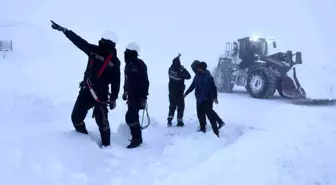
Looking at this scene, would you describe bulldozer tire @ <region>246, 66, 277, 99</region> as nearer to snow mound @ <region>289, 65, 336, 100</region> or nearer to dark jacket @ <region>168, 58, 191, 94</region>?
snow mound @ <region>289, 65, 336, 100</region>

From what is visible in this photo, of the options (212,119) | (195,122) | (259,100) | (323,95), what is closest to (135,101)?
(212,119)

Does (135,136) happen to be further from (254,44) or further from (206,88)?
(254,44)

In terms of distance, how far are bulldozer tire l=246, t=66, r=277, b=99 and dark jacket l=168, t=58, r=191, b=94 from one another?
5461 millimetres

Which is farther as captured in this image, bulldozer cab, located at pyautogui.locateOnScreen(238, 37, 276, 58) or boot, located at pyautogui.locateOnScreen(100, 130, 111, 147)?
bulldozer cab, located at pyautogui.locateOnScreen(238, 37, 276, 58)

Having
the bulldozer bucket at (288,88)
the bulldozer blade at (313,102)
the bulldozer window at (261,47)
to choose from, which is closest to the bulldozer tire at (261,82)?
the bulldozer bucket at (288,88)

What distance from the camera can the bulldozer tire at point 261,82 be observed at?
41.1 feet

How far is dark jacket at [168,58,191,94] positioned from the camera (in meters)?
8.01

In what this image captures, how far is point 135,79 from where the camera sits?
232 inches

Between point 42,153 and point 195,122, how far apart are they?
5.01 meters

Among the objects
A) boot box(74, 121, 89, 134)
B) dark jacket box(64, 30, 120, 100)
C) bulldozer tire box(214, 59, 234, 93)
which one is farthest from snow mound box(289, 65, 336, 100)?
boot box(74, 121, 89, 134)

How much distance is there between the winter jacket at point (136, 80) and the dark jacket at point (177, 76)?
2.17m

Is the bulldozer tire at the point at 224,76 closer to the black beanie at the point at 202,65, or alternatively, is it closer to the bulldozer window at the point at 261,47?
the bulldozer window at the point at 261,47

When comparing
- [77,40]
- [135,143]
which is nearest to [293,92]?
[135,143]

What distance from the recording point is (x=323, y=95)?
14.9 m
